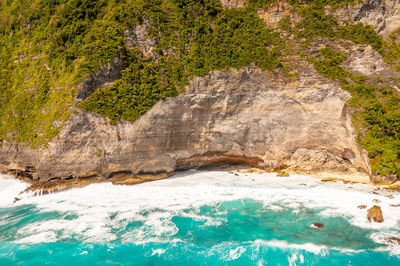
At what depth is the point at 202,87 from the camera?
23.1m

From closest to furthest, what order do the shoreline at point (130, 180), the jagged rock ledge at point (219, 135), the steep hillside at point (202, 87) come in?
the shoreline at point (130, 180)
the jagged rock ledge at point (219, 135)
the steep hillside at point (202, 87)

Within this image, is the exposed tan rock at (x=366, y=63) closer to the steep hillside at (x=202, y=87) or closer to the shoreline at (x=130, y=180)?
the steep hillside at (x=202, y=87)

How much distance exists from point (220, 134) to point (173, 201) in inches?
355

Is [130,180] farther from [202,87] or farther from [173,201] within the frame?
[202,87]

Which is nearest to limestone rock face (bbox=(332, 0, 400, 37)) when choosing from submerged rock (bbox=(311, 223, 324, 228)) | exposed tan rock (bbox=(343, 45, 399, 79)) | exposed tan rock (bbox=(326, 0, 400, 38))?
exposed tan rock (bbox=(326, 0, 400, 38))

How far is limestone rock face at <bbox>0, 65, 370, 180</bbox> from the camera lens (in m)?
21.0

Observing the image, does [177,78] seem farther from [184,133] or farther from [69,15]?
[69,15]

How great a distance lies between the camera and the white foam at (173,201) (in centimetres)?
1327

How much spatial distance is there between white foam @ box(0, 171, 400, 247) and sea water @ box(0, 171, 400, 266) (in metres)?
0.07

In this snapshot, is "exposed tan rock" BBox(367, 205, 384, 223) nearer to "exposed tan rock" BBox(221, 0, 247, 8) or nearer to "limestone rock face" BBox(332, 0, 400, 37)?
"limestone rock face" BBox(332, 0, 400, 37)

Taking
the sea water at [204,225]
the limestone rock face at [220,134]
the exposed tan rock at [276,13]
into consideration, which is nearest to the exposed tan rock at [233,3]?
the exposed tan rock at [276,13]

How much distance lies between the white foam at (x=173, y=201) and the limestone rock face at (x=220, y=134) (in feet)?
6.24

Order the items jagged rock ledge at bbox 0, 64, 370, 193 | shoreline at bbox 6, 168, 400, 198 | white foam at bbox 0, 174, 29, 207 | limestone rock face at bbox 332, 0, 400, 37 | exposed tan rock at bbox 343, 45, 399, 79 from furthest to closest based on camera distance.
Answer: limestone rock face at bbox 332, 0, 400, 37
jagged rock ledge at bbox 0, 64, 370, 193
exposed tan rock at bbox 343, 45, 399, 79
white foam at bbox 0, 174, 29, 207
shoreline at bbox 6, 168, 400, 198

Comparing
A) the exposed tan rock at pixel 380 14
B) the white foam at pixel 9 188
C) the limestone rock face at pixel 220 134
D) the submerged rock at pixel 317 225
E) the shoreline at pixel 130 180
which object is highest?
the exposed tan rock at pixel 380 14
